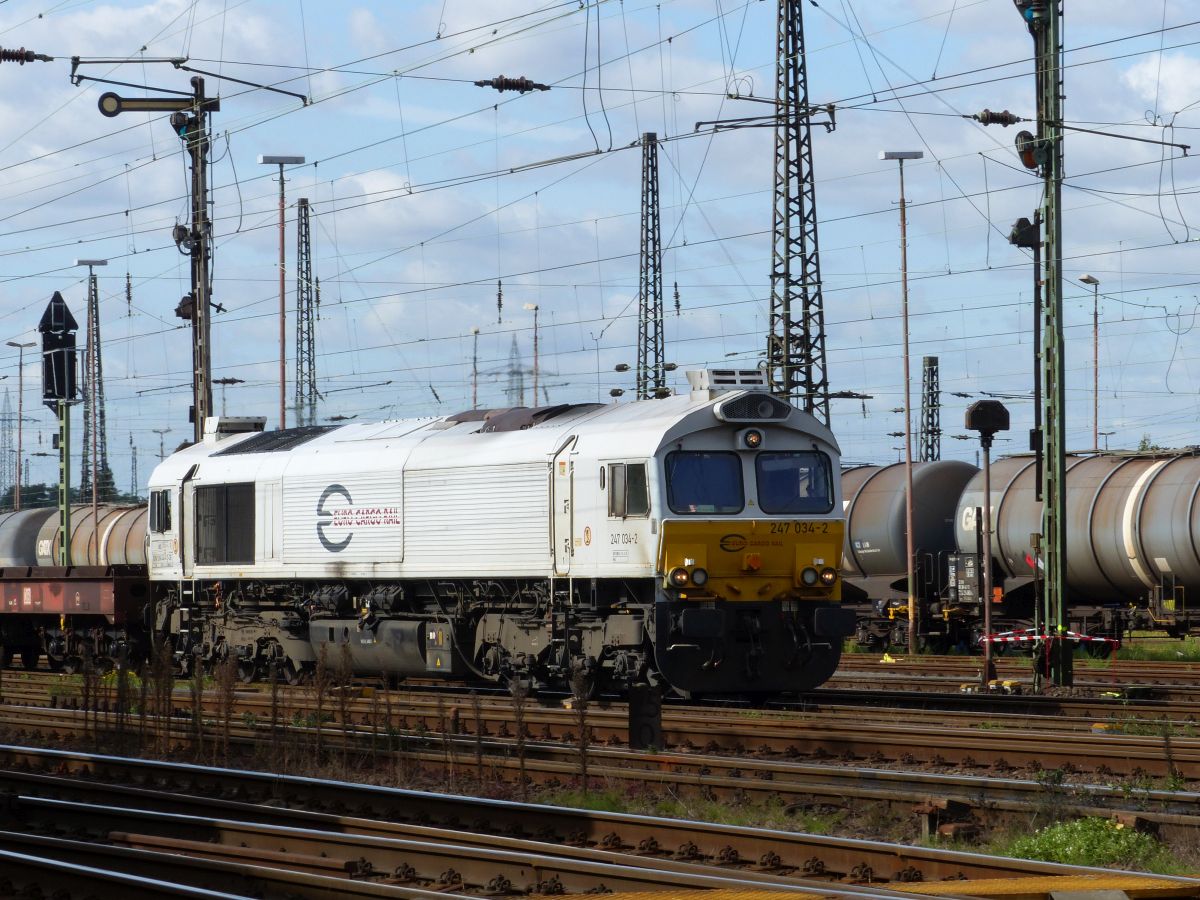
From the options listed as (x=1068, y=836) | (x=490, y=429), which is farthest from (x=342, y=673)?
(x=1068, y=836)

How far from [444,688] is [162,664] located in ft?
21.5

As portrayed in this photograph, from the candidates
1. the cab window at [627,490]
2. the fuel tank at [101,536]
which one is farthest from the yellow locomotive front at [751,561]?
the fuel tank at [101,536]

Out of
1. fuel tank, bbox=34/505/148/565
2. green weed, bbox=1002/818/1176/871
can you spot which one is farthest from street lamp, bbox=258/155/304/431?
green weed, bbox=1002/818/1176/871

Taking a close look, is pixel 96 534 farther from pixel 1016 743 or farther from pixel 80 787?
pixel 1016 743

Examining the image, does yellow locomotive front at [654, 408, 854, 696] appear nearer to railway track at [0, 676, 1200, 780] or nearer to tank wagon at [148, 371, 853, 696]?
tank wagon at [148, 371, 853, 696]

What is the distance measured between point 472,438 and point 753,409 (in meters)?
4.30

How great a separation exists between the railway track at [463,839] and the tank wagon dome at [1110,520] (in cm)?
1999

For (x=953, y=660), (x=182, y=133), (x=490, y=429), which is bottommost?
(x=953, y=660)

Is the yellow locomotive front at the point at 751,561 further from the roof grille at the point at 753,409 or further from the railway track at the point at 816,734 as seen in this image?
the railway track at the point at 816,734

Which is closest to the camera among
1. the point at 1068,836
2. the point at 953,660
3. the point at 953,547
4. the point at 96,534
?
the point at 1068,836

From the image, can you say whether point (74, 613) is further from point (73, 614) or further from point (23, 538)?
point (23, 538)

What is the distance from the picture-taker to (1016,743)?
1488 cm

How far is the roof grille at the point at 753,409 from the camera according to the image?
19.5m

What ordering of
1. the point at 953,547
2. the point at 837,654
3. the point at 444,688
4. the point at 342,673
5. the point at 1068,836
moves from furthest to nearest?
the point at 953,547
the point at 444,688
the point at 837,654
the point at 342,673
the point at 1068,836
